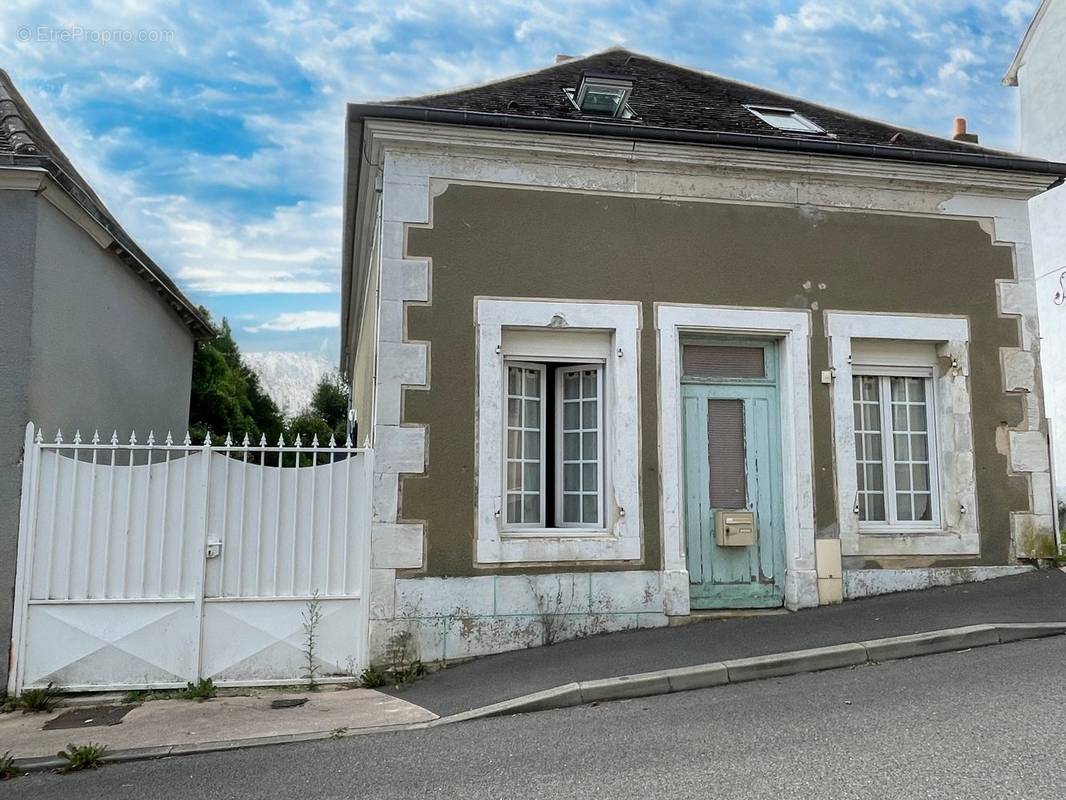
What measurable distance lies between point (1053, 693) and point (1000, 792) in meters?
1.64

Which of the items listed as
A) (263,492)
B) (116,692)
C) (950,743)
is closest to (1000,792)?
(950,743)

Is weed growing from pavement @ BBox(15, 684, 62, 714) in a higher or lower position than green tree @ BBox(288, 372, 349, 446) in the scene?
lower

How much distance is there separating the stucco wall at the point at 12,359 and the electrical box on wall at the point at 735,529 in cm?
559

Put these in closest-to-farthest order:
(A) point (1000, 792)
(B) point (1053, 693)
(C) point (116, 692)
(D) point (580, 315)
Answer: (A) point (1000, 792), (B) point (1053, 693), (C) point (116, 692), (D) point (580, 315)

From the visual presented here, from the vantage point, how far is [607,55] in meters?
9.98

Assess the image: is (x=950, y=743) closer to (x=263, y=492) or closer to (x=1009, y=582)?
(x=1009, y=582)

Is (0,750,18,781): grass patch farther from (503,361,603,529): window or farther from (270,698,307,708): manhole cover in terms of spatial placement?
(503,361,603,529): window

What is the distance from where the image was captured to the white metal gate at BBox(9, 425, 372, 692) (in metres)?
5.93

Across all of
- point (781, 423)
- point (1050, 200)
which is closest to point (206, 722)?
point (781, 423)

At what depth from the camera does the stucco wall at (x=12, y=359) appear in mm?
5898

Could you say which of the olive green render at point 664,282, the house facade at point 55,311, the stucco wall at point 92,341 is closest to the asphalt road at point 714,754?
the olive green render at point 664,282

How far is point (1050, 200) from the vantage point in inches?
515

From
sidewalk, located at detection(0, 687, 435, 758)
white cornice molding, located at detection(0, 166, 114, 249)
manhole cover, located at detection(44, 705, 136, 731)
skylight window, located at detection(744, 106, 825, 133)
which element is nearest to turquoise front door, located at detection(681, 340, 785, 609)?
skylight window, located at detection(744, 106, 825, 133)

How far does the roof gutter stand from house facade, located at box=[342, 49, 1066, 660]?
0.09 ft
